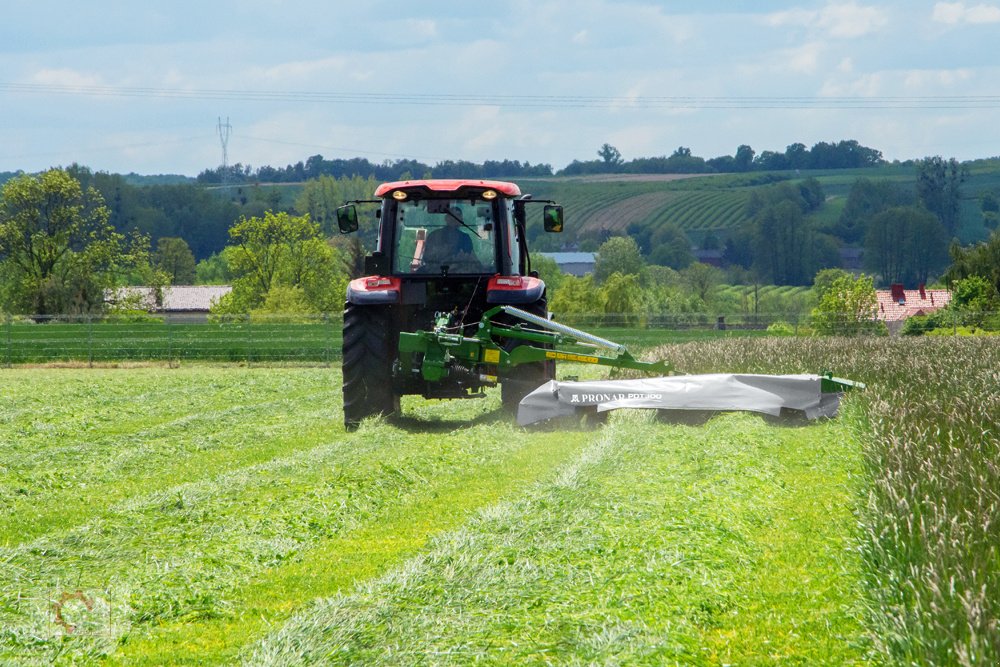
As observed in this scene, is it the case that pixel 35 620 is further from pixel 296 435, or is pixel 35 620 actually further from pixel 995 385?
pixel 995 385

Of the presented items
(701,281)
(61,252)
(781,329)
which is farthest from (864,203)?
(781,329)

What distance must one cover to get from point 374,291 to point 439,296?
2.51 ft

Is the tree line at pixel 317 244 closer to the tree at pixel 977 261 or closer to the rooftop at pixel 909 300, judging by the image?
the tree at pixel 977 261

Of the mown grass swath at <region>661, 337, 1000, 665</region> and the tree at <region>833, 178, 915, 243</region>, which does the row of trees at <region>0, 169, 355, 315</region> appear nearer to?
the mown grass swath at <region>661, 337, 1000, 665</region>

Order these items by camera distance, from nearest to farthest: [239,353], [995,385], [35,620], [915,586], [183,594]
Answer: [915,586]
[35,620]
[183,594]
[995,385]
[239,353]

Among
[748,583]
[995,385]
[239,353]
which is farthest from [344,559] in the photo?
[239,353]

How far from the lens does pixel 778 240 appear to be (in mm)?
135500

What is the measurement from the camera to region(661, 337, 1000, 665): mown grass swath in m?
3.87

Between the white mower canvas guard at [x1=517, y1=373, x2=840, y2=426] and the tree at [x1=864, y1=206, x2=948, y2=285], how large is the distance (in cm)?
12546

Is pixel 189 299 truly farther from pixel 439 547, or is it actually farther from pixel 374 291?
pixel 439 547

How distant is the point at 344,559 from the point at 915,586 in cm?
291

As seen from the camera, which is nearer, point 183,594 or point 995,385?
point 183,594

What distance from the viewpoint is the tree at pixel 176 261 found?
11360 cm

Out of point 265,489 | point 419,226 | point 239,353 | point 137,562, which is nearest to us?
point 137,562
